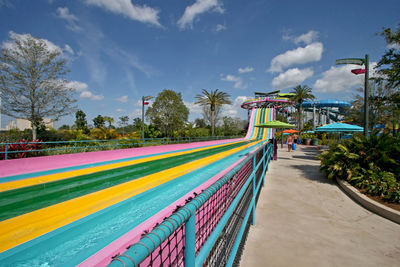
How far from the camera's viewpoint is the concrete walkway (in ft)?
8.47

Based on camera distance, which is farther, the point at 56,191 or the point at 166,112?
the point at 166,112

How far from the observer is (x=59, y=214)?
12.0 ft

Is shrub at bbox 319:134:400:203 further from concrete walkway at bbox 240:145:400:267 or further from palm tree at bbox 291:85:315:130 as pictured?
palm tree at bbox 291:85:315:130

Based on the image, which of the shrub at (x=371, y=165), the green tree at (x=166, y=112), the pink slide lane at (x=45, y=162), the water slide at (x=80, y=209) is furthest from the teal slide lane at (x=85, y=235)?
the green tree at (x=166, y=112)

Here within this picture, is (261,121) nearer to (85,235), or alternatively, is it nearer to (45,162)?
(45,162)

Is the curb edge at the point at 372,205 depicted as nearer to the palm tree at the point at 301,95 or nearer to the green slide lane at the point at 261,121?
the green slide lane at the point at 261,121

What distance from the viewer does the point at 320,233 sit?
3.20 m

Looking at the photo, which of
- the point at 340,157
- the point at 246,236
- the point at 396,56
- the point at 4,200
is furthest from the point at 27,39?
the point at 396,56

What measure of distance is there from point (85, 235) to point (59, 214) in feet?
3.40

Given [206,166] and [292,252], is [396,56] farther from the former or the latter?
[292,252]

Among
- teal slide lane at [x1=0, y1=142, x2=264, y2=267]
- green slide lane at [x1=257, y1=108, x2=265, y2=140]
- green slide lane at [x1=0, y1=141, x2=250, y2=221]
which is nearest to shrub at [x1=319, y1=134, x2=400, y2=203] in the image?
teal slide lane at [x1=0, y1=142, x2=264, y2=267]

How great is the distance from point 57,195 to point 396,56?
15.1 meters

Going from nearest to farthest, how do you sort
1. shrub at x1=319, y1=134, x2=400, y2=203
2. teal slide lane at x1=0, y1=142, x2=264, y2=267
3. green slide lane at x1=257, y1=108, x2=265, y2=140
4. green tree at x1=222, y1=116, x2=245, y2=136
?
1. teal slide lane at x1=0, y1=142, x2=264, y2=267
2. shrub at x1=319, y1=134, x2=400, y2=203
3. green slide lane at x1=257, y1=108, x2=265, y2=140
4. green tree at x1=222, y1=116, x2=245, y2=136

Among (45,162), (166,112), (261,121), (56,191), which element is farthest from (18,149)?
(261,121)
